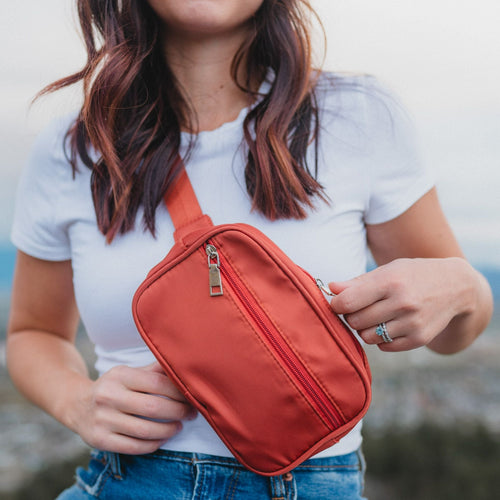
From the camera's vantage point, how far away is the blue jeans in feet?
3.04

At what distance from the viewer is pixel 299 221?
1023 mm

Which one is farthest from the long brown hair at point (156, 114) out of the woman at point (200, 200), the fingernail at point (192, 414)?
the fingernail at point (192, 414)

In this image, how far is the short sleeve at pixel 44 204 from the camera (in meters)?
1.17

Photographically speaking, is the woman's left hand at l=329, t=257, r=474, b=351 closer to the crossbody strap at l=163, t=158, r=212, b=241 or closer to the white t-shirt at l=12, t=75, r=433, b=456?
the white t-shirt at l=12, t=75, r=433, b=456

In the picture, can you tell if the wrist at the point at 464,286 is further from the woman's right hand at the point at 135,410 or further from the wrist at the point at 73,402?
the wrist at the point at 73,402

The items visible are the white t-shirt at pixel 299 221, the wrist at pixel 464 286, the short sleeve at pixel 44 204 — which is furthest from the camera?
the short sleeve at pixel 44 204

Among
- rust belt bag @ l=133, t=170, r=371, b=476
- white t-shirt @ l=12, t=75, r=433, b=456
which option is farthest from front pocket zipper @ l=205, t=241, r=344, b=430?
white t-shirt @ l=12, t=75, r=433, b=456

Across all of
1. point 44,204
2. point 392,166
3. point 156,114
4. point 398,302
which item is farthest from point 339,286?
point 44,204

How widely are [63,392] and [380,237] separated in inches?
30.3

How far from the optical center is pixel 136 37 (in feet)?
3.82

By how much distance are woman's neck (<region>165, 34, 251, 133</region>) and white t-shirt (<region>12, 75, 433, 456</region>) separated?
0.20 feet

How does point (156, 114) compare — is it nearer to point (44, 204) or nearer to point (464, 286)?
point (44, 204)

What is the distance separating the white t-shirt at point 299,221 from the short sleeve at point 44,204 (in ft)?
0.14

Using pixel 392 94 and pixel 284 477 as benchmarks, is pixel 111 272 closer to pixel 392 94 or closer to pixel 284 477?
pixel 284 477
